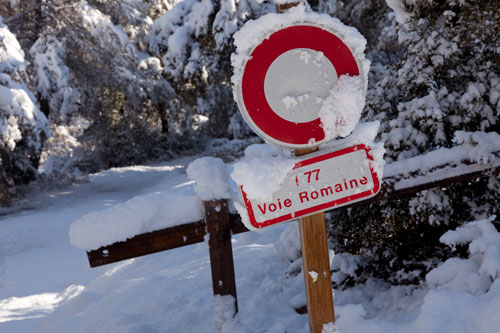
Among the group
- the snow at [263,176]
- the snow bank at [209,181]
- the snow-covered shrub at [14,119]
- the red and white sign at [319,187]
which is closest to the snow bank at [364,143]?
the red and white sign at [319,187]

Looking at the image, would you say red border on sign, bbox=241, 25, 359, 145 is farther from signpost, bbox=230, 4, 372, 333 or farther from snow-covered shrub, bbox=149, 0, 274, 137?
snow-covered shrub, bbox=149, 0, 274, 137

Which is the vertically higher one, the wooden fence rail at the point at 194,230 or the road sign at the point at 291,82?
the road sign at the point at 291,82

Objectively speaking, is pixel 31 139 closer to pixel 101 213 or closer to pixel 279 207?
pixel 101 213

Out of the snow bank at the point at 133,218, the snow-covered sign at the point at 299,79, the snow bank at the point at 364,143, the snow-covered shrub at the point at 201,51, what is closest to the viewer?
the snow-covered sign at the point at 299,79

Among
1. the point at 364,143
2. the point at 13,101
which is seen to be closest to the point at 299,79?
the point at 364,143

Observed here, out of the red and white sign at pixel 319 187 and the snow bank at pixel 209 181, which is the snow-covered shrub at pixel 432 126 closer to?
the snow bank at pixel 209 181

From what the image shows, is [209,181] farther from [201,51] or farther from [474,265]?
[201,51]

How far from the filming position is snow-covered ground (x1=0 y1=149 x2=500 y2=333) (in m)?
2.47

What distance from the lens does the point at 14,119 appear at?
795 centimetres

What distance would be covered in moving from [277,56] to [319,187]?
0.50m

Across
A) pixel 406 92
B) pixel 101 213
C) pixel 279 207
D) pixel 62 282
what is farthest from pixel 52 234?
pixel 279 207

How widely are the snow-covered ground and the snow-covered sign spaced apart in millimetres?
1247

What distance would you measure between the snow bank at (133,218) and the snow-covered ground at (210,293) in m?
0.16

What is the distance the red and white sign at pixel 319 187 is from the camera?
1.56 metres
